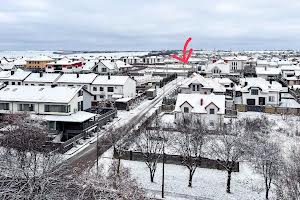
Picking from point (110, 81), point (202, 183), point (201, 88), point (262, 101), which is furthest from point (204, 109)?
point (110, 81)

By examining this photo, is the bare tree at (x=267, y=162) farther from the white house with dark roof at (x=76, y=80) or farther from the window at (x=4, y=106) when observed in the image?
the white house with dark roof at (x=76, y=80)

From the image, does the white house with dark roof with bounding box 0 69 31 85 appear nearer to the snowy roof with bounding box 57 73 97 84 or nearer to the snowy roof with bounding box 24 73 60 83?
the snowy roof with bounding box 24 73 60 83

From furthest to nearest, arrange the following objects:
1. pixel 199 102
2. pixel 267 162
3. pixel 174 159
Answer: pixel 199 102 < pixel 174 159 < pixel 267 162

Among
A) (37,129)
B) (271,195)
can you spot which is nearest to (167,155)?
(271,195)

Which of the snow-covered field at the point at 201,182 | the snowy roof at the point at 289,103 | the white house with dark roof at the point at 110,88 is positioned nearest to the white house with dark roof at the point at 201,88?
the white house with dark roof at the point at 110,88

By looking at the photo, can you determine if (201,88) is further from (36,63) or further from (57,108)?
(36,63)

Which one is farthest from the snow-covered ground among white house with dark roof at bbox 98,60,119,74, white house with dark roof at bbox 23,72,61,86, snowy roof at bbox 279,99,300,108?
white house with dark roof at bbox 98,60,119,74

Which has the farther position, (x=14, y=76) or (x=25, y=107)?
(x=14, y=76)
